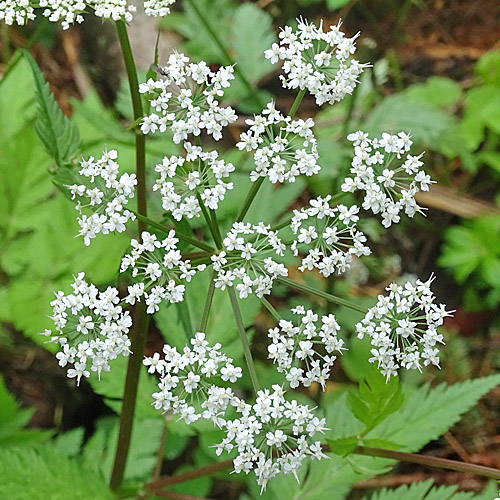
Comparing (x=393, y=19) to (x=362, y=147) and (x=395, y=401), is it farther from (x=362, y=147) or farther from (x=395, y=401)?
(x=395, y=401)

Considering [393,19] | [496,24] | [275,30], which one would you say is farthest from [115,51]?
[496,24]

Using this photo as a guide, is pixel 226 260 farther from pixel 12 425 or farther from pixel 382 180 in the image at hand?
pixel 12 425

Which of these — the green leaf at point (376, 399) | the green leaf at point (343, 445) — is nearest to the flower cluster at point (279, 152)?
the green leaf at point (376, 399)

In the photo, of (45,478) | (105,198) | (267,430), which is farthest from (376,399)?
(45,478)

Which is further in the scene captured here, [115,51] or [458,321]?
[115,51]

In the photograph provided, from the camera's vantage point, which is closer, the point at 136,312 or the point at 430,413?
the point at 136,312

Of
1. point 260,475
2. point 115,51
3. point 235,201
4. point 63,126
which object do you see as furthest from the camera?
point 115,51

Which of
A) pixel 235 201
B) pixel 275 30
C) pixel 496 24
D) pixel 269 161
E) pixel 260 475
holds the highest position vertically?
pixel 496 24
